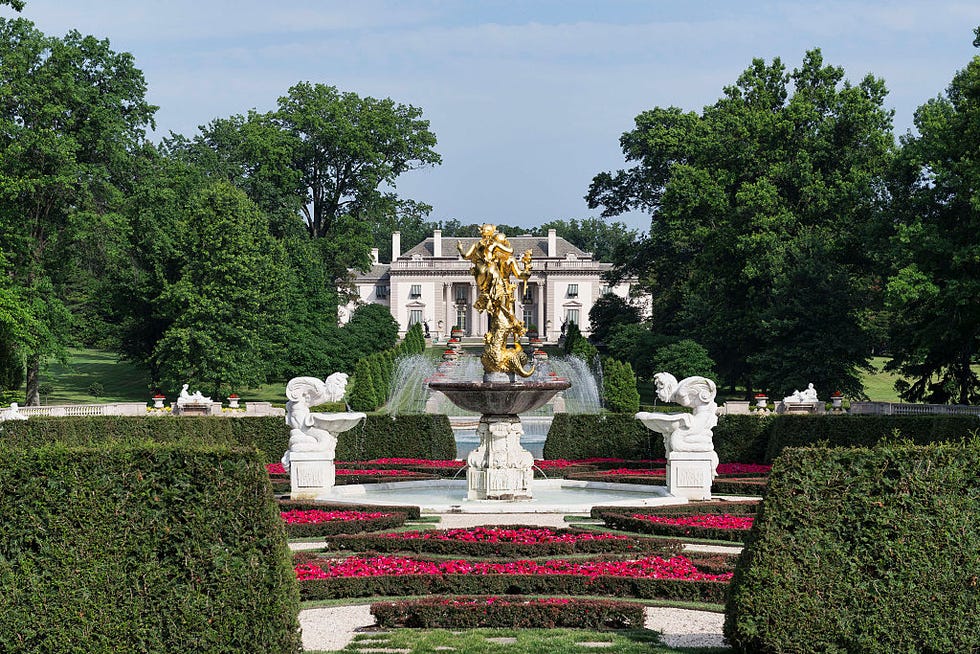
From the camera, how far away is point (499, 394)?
19.8 m

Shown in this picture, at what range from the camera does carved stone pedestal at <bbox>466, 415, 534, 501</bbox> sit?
20281 millimetres

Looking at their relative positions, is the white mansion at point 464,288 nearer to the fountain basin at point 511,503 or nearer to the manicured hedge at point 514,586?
the fountain basin at point 511,503

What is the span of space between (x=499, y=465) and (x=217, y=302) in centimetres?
2947

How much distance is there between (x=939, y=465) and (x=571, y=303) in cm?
9934

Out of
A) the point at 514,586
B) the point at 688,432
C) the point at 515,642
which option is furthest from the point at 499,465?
the point at 515,642

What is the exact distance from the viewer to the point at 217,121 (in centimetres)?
6469

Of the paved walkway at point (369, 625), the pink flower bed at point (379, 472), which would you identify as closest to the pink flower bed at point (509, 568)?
the paved walkway at point (369, 625)

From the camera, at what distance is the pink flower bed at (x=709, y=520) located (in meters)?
16.1

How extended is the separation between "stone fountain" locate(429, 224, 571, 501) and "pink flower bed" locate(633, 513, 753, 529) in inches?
131

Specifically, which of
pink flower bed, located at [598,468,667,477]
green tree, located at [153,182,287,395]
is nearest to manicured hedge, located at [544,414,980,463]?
pink flower bed, located at [598,468,667,477]

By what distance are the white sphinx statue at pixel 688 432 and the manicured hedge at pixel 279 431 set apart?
8.92 meters

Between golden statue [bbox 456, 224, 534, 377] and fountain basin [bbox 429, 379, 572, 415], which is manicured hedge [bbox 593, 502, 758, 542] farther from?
golden statue [bbox 456, 224, 534, 377]

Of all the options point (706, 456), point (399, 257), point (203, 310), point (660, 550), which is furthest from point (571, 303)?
point (660, 550)

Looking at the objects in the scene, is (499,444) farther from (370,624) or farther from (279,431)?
(370,624)
